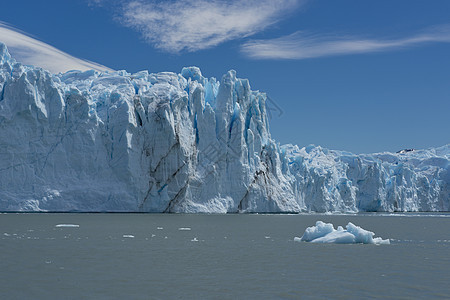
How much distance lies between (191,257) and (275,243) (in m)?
7.15

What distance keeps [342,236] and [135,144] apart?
1383 inches

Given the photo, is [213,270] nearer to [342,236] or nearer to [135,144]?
[342,236]

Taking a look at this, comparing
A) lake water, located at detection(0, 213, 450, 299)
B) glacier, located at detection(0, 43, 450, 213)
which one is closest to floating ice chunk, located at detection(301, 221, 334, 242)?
lake water, located at detection(0, 213, 450, 299)

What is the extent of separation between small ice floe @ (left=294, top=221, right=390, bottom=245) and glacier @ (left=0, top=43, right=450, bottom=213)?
32369mm

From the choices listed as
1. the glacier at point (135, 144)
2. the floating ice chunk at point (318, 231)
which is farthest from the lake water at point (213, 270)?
the glacier at point (135, 144)

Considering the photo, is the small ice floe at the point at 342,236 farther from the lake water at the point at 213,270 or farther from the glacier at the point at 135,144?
the glacier at the point at 135,144

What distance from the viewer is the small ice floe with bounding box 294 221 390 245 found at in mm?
→ 24641

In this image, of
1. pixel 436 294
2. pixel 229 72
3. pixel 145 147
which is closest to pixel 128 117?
pixel 145 147

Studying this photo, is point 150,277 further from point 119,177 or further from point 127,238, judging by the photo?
point 119,177

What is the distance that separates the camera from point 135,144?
5594 cm

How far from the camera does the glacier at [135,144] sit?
51.4 meters

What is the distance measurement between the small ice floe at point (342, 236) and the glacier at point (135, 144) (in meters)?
32.4

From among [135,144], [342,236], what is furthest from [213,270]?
[135,144]

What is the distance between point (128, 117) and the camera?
54594 mm
